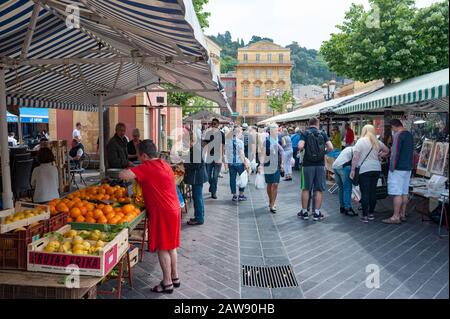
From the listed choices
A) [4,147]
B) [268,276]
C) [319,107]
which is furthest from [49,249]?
[319,107]

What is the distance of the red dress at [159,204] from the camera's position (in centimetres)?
374

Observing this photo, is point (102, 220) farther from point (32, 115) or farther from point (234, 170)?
point (32, 115)

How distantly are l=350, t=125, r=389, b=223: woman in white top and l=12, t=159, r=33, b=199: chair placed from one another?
6713 mm

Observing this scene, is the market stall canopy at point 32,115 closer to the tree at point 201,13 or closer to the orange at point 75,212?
the tree at point 201,13

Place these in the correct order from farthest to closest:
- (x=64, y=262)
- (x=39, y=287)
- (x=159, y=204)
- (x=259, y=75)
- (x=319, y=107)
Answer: (x=259, y=75) < (x=319, y=107) < (x=159, y=204) < (x=64, y=262) < (x=39, y=287)

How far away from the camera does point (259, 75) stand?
78.8 m

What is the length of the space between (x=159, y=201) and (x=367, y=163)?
14.3 feet

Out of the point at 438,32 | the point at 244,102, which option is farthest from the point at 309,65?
the point at 438,32

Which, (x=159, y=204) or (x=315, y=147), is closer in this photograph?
(x=159, y=204)

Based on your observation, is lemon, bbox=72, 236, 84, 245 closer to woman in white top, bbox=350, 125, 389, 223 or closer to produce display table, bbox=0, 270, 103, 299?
produce display table, bbox=0, 270, 103, 299

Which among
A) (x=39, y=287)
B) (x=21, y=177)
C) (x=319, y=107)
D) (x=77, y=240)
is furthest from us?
(x=319, y=107)

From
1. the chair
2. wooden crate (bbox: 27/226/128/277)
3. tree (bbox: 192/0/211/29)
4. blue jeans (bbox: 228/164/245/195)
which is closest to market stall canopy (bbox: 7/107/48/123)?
tree (bbox: 192/0/211/29)

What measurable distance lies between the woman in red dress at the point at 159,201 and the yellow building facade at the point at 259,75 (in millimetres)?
75044
